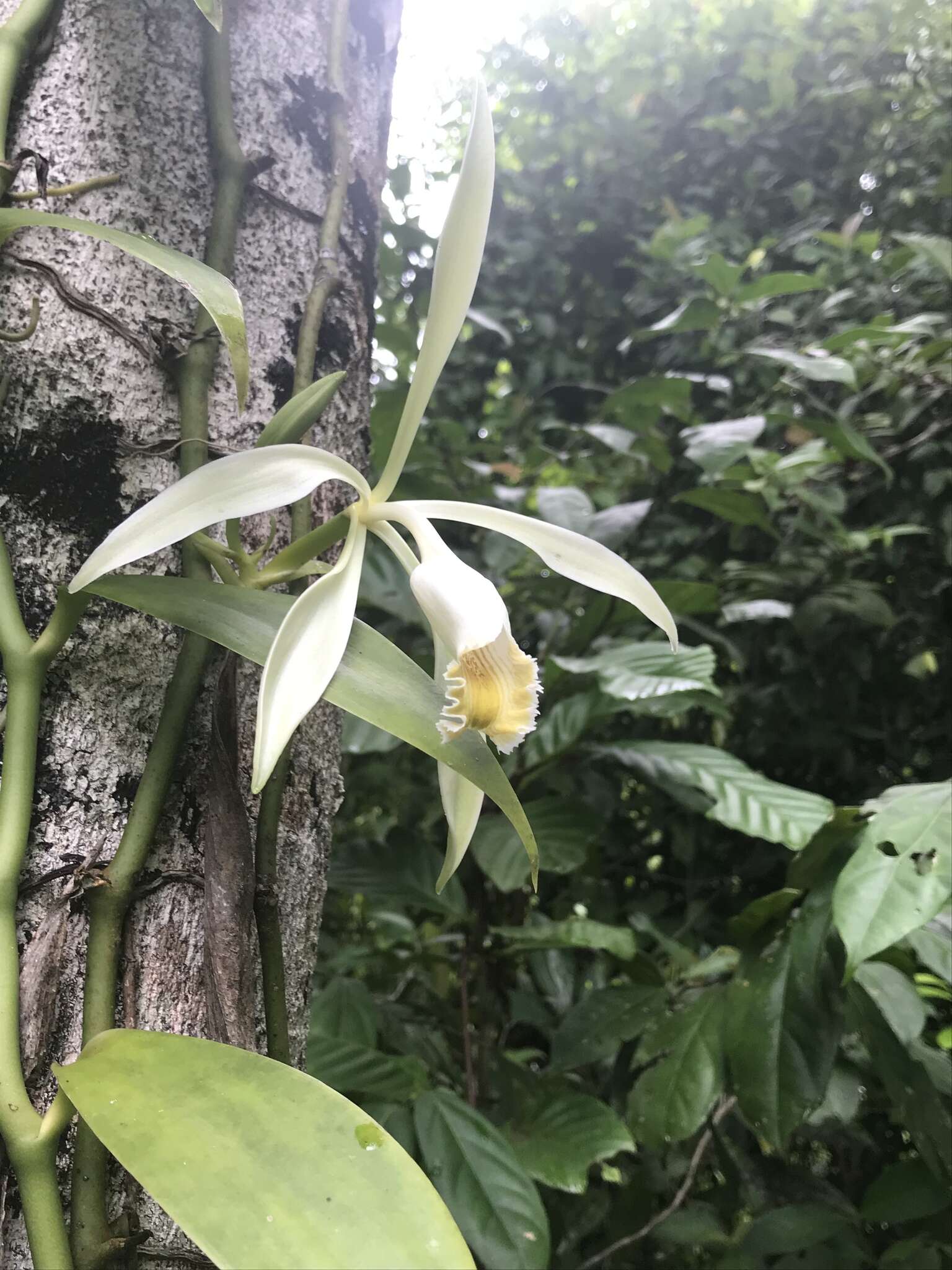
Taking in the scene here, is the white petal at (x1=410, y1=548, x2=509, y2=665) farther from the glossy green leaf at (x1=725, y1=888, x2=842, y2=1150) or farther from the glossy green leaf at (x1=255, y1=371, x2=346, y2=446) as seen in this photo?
the glossy green leaf at (x1=725, y1=888, x2=842, y2=1150)

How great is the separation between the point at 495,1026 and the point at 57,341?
2.88ft

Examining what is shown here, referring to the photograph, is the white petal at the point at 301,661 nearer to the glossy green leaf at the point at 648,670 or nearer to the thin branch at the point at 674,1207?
the glossy green leaf at the point at 648,670

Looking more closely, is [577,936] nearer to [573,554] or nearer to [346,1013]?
[346,1013]

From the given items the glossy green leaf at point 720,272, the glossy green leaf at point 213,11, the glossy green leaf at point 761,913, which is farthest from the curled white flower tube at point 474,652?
the glossy green leaf at point 720,272

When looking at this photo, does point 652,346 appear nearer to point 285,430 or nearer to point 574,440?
point 574,440

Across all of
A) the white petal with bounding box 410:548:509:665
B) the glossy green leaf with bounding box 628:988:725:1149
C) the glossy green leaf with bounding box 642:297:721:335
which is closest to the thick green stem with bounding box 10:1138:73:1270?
the white petal with bounding box 410:548:509:665

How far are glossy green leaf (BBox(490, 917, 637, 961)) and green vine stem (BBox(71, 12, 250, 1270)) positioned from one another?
50 cm

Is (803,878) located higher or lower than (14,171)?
lower

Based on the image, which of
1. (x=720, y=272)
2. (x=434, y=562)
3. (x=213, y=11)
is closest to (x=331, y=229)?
(x=213, y=11)

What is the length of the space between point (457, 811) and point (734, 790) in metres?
0.46

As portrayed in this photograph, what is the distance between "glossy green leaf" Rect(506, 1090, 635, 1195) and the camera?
0.64 meters

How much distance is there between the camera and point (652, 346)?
5.20 ft

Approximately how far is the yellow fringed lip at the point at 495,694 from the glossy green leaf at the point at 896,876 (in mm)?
265

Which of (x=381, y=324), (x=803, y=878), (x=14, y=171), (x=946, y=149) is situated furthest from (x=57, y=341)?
(x=946, y=149)
